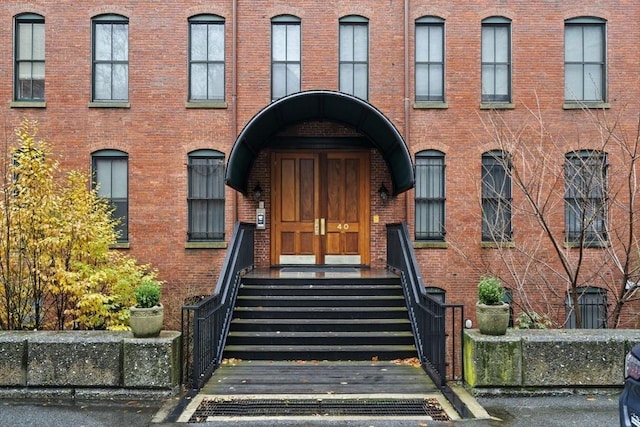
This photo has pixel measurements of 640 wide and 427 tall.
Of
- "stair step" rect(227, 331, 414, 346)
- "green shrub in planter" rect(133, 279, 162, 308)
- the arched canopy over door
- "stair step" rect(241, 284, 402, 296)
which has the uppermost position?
the arched canopy over door

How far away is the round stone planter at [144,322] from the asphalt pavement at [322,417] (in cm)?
84

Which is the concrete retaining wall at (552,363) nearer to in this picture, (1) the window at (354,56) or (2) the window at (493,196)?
(2) the window at (493,196)

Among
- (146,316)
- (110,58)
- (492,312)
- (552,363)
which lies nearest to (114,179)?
(110,58)

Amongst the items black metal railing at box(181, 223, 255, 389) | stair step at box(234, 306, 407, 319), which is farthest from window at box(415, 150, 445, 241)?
black metal railing at box(181, 223, 255, 389)

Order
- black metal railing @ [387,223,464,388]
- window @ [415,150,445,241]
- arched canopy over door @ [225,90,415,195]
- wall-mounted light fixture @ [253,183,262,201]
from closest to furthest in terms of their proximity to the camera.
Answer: black metal railing @ [387,223,464,388] < arched canopy over door @ [225,90,415,195] < wall-mounted light fixture @ [253,183,262,201] < window @ [415,150,445,241]

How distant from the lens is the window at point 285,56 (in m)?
13.6

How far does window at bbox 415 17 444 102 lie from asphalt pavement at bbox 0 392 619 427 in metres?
8.92

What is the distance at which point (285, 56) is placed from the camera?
13672 mm

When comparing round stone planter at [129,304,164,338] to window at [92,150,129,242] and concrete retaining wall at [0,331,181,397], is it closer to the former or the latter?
concrete retaining wall at [0,331,181,397]

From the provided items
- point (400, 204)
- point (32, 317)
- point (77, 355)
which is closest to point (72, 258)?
point (32, 317)

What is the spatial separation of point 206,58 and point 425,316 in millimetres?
9165

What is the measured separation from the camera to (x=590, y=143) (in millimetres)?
13398

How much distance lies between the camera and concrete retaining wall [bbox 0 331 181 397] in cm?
672

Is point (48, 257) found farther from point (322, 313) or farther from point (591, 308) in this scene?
point (591, 308)
